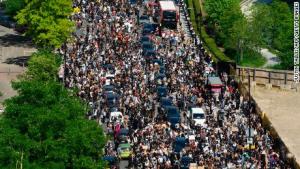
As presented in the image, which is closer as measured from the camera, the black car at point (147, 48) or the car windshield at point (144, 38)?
the black car at point (147, 48)

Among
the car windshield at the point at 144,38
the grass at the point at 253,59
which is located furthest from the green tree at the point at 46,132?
the grass at the point at 253,59

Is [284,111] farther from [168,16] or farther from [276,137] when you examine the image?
[168,16]

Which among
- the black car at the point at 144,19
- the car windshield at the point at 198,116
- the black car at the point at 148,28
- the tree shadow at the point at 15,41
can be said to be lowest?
the car windshield at the point at 198,116

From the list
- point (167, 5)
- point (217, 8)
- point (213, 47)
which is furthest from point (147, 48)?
point (217, 8)

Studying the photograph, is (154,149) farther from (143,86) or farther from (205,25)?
(205,25)

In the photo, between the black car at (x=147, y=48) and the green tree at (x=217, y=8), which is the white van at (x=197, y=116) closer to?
the black car at (x=147, y=48)

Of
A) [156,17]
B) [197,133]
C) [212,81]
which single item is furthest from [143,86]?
[156,17]

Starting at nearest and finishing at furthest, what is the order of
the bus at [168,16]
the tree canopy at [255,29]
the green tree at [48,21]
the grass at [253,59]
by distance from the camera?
the green tree at [48,21]
the tree canopy at [255,29]
the grass at [253,59]
the bus at [168,16]
